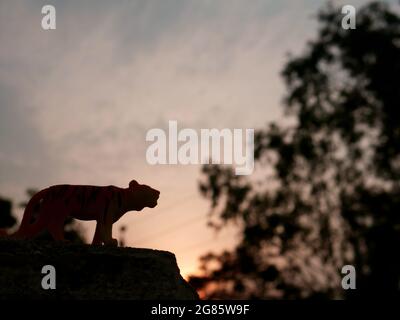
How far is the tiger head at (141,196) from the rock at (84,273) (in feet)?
3.04

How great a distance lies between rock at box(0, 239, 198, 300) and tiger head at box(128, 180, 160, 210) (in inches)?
36.4

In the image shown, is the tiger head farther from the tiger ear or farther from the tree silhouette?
the tree silhouette

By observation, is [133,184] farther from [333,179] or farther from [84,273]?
[333,179]

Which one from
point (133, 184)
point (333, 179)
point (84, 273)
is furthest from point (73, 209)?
point (333, 179)

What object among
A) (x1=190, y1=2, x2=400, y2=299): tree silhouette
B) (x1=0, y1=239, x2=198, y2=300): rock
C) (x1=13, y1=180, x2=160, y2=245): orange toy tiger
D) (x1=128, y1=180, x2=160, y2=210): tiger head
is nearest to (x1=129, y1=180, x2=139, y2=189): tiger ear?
(x1=128, y1=180, x2=160, y2=210): tiger head

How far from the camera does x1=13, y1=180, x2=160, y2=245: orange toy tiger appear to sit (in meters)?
6.73

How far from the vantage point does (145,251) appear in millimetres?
6652

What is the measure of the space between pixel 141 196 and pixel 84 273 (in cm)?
150

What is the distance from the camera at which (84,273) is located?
6.12 m

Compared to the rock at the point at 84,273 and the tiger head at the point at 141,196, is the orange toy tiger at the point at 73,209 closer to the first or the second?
the tiger head at the point at 141,196

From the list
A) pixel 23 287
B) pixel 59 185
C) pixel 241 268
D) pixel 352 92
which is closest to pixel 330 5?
pixel 352 92

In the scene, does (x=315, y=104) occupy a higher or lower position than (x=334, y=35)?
lower
